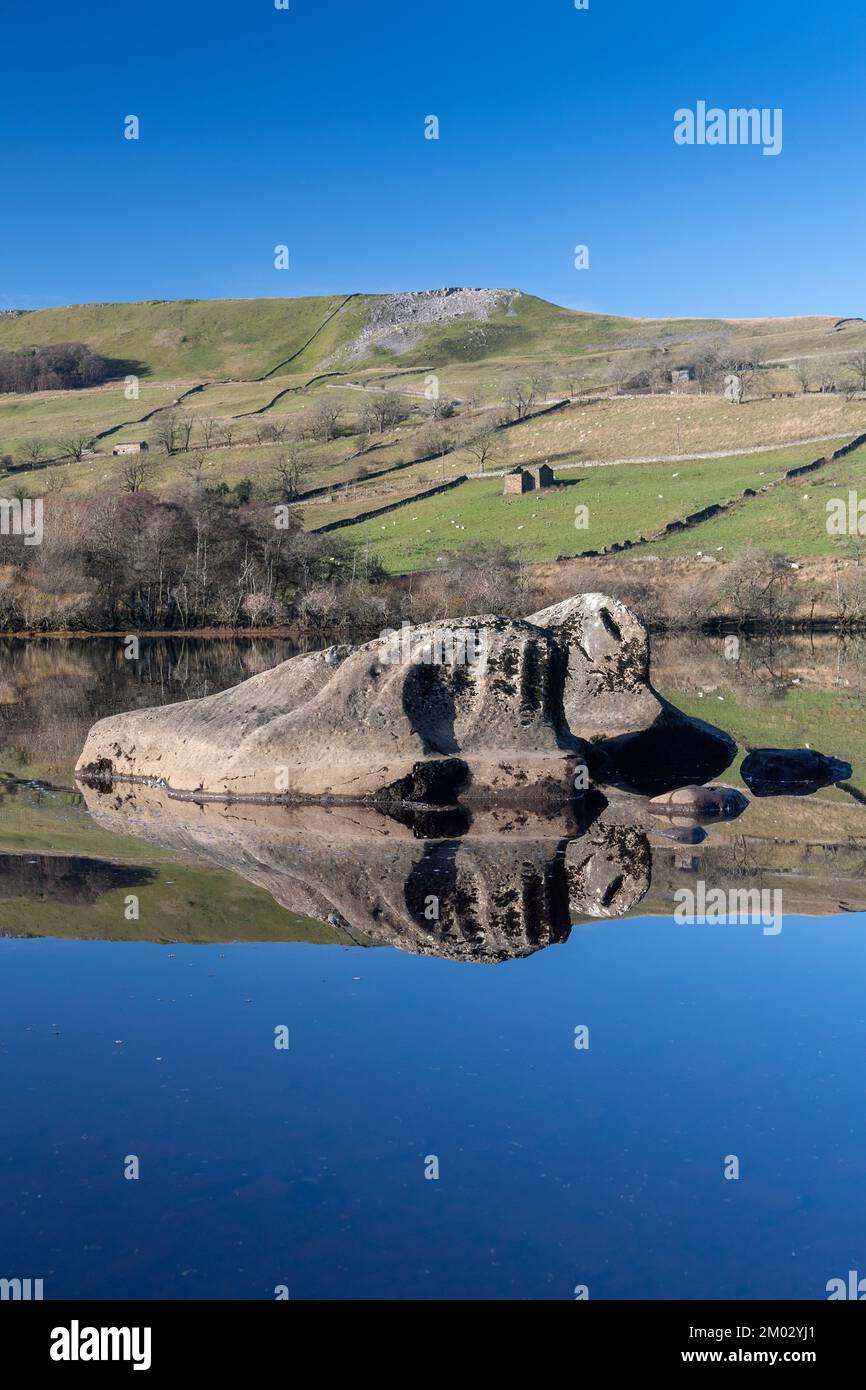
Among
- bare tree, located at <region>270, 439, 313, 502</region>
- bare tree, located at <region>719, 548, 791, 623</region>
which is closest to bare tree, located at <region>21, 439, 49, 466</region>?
bare tree, located at <region>270, 439, 313, 502</region>

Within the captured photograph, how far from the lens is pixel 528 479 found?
103 metres

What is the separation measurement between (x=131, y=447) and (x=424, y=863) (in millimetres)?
134339

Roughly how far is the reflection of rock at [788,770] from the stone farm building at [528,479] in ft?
256

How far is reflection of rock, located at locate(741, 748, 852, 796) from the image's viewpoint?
25016mm

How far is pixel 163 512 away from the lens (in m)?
75.6

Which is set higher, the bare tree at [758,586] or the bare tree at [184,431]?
the bare tree at [184,431]

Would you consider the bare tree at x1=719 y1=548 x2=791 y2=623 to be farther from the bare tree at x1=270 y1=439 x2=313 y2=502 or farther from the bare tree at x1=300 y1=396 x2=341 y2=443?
the bare tree at x1=300 y1=396 x2=341 y2=443

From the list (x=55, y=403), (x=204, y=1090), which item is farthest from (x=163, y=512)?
(x=55, y=403)

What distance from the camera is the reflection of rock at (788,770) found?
2502cm

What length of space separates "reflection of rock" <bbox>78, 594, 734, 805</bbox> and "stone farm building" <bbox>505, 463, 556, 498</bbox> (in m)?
79.9

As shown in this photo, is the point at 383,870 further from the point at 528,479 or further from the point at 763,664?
the point at 528,479

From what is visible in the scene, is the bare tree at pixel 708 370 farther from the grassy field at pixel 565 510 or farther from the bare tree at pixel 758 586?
the bare tree at pixel 758 586
